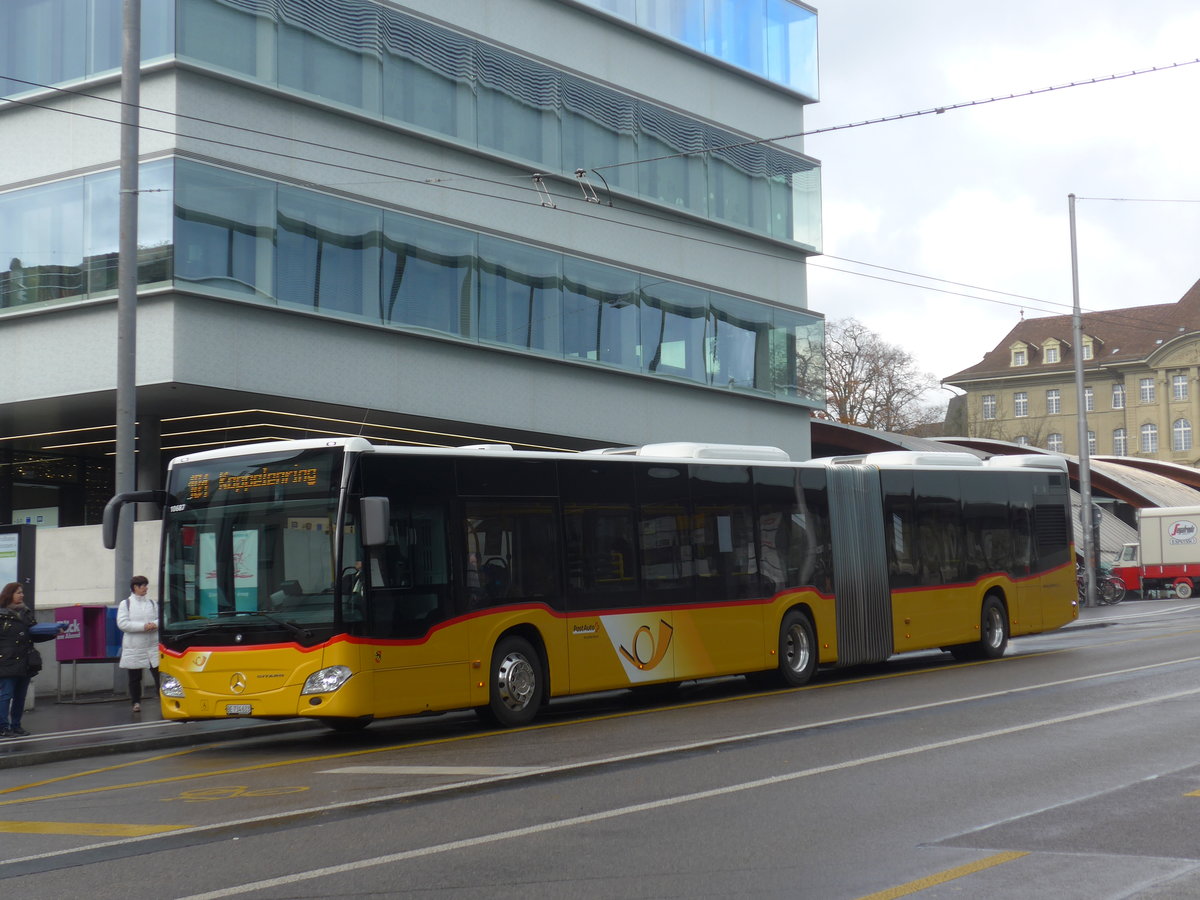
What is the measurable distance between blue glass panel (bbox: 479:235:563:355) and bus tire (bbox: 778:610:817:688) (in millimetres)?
11202

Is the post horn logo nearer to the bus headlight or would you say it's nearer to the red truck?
the bus headlight

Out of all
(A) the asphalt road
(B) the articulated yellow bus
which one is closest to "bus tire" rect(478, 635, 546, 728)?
(B) the articulated yellow bus

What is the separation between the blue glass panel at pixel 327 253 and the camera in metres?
24.6

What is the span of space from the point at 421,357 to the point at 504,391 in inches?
91.8

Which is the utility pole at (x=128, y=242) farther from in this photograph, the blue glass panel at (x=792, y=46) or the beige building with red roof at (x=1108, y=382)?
the beige building with red roof at (x=1108, y=382)

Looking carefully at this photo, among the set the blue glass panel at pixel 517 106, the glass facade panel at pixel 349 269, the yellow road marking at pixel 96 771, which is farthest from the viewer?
the blue glass panel at pixel 517 106

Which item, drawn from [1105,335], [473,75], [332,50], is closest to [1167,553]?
[473,75]

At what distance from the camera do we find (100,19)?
23984mm

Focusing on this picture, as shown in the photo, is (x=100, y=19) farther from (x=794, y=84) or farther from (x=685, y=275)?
(x=794, y=84)

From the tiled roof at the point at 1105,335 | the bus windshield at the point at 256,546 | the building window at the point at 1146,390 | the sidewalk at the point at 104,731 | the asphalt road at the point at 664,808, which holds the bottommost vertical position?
the sidewalk at the point at 104,731

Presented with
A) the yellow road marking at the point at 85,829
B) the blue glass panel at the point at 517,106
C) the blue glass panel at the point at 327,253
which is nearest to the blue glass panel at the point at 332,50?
the blue glass panel at the point at 327,253

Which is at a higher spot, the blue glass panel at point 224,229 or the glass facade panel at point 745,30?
the glass facade panel at point 745,30

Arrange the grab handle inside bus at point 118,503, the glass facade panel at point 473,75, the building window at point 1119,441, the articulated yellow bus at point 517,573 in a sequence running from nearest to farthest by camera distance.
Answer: the articulated yellow bus at point 517,573 → the grab handle inside bus at point 118,503 → the glass facade panel at point 473,75 → the building window at point 1119,441

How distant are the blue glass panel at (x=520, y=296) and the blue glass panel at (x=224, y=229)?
5267 millimetres
